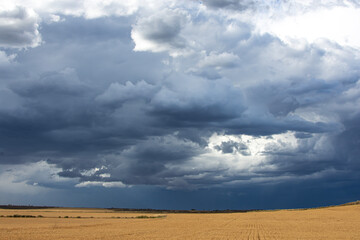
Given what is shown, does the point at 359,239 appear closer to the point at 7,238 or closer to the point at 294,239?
the point at 294,239

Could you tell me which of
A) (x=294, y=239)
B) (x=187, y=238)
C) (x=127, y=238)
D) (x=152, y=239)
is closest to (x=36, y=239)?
(x=127, y=238)

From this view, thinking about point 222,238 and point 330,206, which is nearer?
point 222,238

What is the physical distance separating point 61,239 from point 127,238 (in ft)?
21.2

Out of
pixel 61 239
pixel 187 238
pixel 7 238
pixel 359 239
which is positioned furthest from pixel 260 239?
pixel 7 238

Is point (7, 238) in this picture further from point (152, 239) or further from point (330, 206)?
point (330, 206)

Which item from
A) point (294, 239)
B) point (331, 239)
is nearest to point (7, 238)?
→ point (294, 239)

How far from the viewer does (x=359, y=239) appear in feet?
132

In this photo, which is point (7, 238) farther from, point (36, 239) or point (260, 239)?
point (260, 239)

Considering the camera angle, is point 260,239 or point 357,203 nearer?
point 260,239

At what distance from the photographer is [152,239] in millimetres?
40281

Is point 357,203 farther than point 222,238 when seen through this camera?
Yes

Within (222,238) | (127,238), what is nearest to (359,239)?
(222,238)

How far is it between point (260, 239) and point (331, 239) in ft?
24.3

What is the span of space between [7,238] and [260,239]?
24761mm
